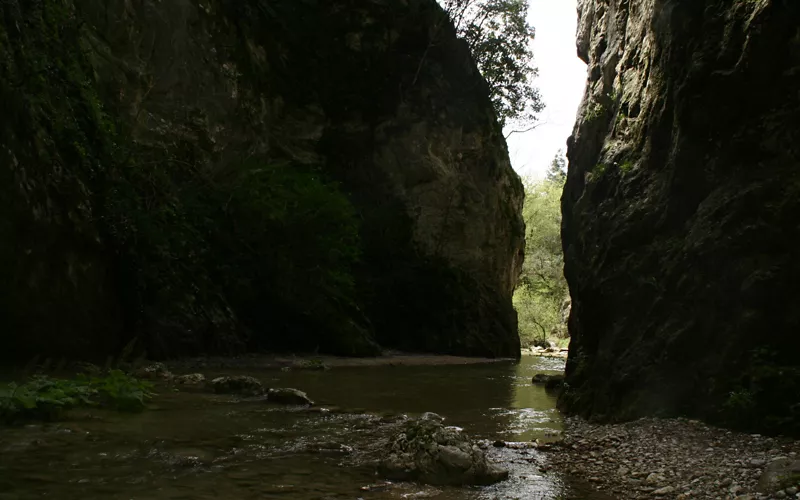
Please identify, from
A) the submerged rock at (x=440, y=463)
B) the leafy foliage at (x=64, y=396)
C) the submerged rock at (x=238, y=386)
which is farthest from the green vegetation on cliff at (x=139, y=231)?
the submerged rock at (x=440, y=463)

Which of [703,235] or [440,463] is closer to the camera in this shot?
[440,463]

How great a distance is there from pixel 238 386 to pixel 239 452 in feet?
16.0

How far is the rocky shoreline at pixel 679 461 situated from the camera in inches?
182

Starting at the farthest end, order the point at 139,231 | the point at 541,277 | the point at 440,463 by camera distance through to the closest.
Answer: the point at 541,277 < the point at 139,231 < the point at 440,463

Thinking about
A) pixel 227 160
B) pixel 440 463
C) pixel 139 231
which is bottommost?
pixel 440 463

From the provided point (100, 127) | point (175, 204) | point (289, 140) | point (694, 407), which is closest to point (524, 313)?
point (289, 140)

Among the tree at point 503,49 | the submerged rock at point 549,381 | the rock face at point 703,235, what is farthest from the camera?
the tree at point 503,49

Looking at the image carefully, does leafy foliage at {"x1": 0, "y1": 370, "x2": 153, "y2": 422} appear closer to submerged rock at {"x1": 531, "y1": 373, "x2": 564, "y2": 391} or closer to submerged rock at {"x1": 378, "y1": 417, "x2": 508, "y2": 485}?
submerged rock at {"x1": 378, "y1": 417, "x2": 508, "y2": 485}

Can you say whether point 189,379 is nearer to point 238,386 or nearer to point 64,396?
point 238,386

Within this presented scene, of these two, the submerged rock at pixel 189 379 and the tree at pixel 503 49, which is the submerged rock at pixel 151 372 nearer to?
the submerged rock at pixel 189 379

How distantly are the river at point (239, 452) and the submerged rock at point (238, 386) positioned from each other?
0.45m

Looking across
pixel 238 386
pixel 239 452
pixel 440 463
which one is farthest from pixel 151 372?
pixel 440 463

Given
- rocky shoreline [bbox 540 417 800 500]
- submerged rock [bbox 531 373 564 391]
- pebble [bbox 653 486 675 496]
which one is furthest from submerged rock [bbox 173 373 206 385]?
pebble [bbox 653 486 675 496]

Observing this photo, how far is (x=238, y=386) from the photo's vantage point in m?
10.6
